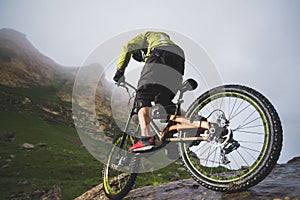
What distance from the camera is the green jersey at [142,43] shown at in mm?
5949

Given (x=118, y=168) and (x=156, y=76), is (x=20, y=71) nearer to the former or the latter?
(x=118, y=168)

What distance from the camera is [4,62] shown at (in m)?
131

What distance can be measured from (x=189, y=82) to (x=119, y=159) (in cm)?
299

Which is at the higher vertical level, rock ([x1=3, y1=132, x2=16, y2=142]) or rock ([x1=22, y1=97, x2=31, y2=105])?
rock ([x1=22, y1=97, x2=31, y2=105])

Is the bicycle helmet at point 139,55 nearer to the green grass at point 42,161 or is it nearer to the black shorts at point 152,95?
the black shorts at point 152,95

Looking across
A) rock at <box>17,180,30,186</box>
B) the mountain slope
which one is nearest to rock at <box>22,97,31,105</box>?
the mountain slope

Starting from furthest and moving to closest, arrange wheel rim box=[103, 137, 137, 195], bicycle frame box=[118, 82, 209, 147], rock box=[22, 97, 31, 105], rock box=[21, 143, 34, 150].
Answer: rock box=[22, 97, 31, 105], rock box=[21, 143, 34, 150], wheel rim box=[103, 137, 137, 195], bicycle frame box=[118, 82, 209, 147]

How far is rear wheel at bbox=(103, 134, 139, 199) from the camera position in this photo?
Answer: 6688 millimetres

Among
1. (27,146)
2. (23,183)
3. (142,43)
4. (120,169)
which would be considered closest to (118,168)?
(120,169)

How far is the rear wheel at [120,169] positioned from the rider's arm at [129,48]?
2009 mm

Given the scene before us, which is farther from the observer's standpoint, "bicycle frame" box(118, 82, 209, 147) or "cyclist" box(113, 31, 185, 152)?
"cyclist" box(113, 31, 185, 152)

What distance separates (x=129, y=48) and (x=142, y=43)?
359 millimetres

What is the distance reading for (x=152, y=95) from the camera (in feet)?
19.3

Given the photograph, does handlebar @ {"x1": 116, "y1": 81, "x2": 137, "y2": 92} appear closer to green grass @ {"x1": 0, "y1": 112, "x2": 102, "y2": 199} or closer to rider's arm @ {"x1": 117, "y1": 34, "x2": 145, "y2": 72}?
rider's arm @ {"x1": 117, "y1": 34, "x2": 145, "y2": 72}
